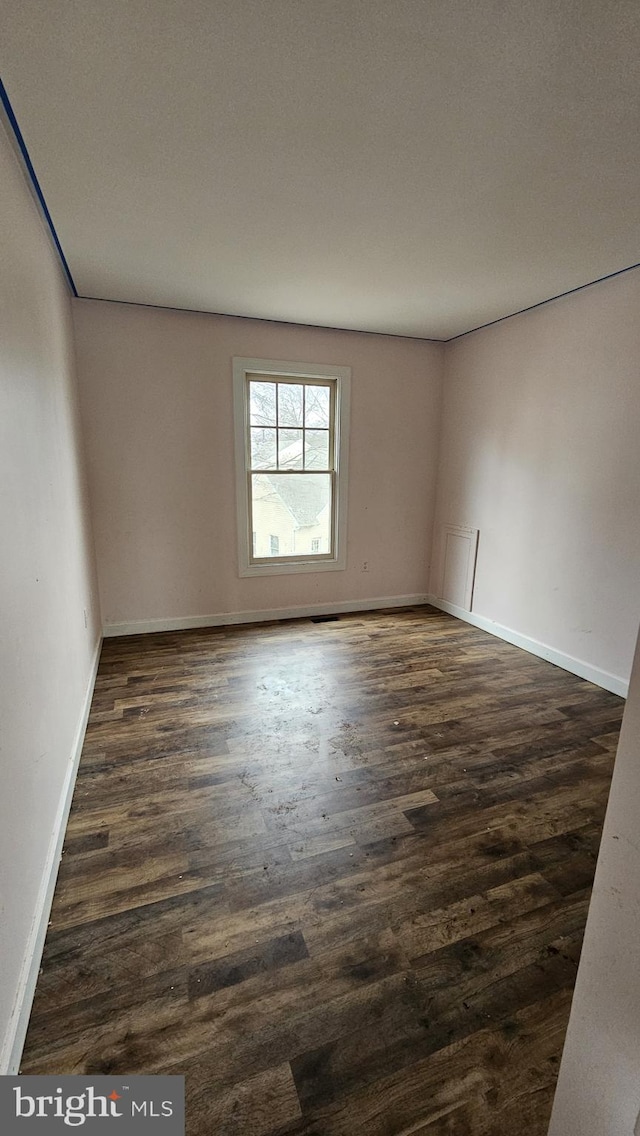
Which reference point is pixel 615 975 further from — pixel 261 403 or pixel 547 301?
pixel 261 403

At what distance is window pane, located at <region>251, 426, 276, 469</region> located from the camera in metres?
4.02

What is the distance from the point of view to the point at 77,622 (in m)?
2.54

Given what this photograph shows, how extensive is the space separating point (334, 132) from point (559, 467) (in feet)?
8.29

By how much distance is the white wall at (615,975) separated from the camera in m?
0.60

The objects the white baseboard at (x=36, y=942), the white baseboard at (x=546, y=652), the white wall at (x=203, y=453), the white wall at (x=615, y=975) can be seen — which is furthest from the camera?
the white wall at (x=203, y=453)

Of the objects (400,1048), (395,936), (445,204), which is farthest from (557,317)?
(400,1048)

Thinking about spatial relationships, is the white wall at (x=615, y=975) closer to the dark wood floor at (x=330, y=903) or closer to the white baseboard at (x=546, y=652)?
the dark wood floor at (x=330, y=903)

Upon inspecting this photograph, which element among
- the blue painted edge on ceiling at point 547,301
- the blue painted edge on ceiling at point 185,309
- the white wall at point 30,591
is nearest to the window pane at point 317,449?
the blue painted edge on ceiling at point 185,309

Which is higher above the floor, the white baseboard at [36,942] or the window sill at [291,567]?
the window sill at [291,567]

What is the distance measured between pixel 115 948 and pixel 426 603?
4.04m

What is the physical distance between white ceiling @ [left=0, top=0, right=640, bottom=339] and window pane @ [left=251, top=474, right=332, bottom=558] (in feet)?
5.81

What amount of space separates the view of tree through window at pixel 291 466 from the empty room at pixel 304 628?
0.21 ft

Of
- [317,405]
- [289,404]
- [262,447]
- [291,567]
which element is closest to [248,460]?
[262,447]

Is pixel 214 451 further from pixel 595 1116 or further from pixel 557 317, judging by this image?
pixel 595 1116
